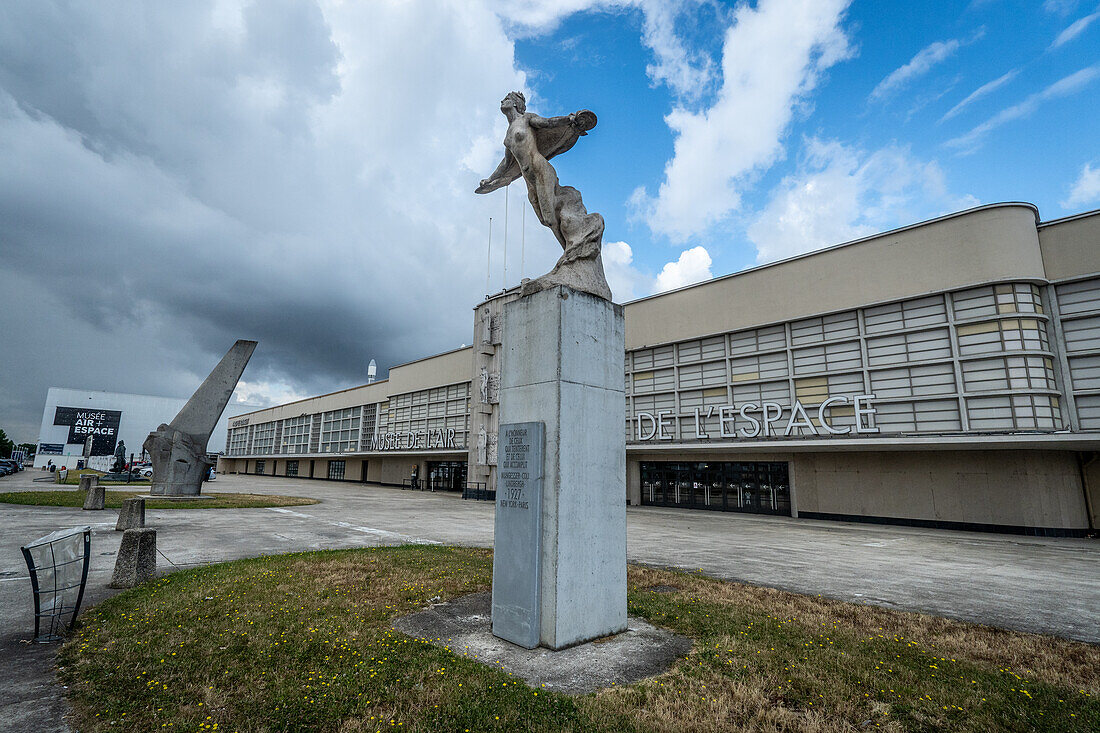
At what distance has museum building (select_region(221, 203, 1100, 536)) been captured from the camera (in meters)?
19.2

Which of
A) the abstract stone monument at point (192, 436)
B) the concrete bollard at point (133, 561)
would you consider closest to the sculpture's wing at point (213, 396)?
the abstract stone monument at point (192, 436)

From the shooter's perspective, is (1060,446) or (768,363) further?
(768,363)

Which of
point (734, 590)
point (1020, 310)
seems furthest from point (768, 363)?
point (734, 590)

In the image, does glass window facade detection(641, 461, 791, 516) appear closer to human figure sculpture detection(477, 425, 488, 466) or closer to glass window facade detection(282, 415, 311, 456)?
human figure sculpture detection(477, 425, 488, 466)

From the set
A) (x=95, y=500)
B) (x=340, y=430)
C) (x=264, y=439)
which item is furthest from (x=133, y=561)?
(x=264, y=439)

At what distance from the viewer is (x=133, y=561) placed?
25.3 feet

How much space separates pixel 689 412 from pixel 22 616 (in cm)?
2586

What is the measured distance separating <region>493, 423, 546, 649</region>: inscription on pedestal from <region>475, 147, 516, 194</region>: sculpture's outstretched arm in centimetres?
427

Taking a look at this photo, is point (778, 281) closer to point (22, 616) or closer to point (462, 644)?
point (462, 644)

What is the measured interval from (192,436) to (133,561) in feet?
62.2

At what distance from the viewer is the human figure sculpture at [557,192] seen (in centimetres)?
696

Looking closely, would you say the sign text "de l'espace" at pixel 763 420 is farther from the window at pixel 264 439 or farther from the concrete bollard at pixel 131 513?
the window at pixel 264 439

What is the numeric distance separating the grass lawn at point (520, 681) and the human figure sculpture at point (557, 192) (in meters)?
4.44

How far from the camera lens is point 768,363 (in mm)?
25641
